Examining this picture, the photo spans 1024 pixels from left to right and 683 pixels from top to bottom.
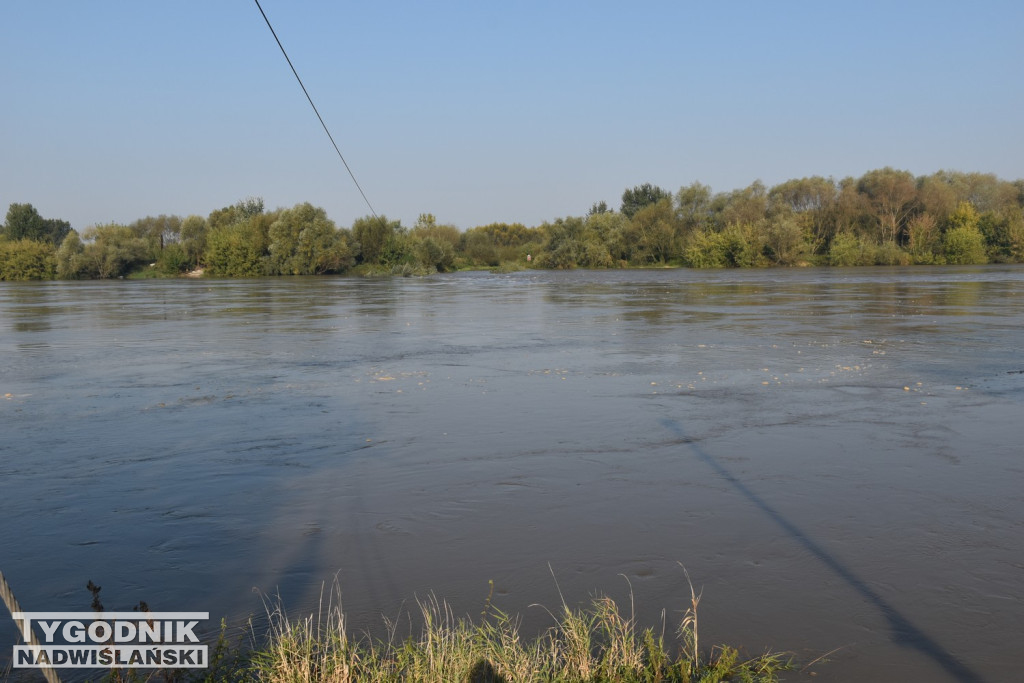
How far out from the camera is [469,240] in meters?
102

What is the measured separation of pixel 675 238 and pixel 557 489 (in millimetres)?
81142

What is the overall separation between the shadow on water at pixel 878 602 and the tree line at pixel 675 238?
68.2 m

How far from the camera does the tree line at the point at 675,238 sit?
250 ft

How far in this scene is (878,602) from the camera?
189 inches

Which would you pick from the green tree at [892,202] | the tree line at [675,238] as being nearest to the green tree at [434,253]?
the tree line at [675,238]

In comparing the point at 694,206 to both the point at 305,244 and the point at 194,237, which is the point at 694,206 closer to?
the point at 305,244

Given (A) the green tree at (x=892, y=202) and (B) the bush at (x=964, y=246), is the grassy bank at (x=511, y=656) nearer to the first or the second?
(A) the green tree at (x=892, y=202)

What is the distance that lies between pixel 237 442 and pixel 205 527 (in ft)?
8.77

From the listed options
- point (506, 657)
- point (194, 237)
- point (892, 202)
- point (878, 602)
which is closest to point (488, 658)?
point (506, 657)

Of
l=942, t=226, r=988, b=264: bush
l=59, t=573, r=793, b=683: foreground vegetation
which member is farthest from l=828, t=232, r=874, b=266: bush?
l=59, t=573, r=793, b=683: foreground vegetation

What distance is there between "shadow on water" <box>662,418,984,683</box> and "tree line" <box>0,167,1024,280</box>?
→ 68.2m

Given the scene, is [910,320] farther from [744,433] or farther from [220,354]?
[220,354]

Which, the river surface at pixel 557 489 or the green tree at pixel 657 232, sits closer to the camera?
the river surface at pixel 557 489

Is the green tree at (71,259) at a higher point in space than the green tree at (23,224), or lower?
lower
